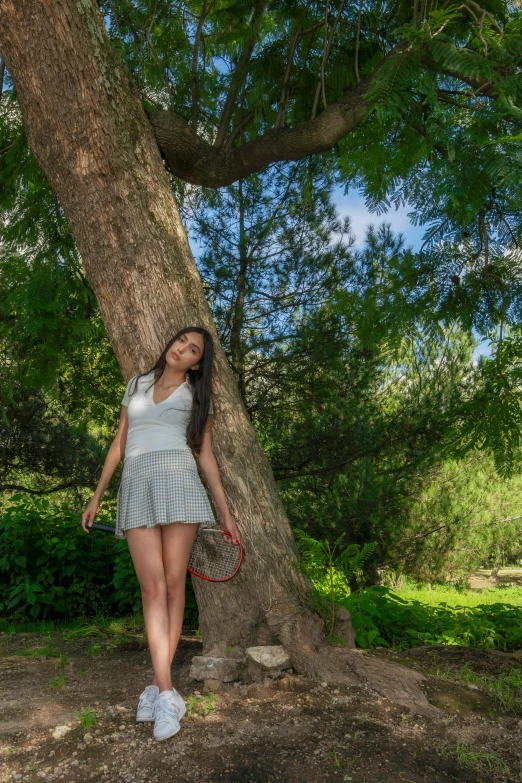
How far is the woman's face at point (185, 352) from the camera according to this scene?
3.59m

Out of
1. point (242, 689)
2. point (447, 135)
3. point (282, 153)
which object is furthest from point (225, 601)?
point (282, 153)

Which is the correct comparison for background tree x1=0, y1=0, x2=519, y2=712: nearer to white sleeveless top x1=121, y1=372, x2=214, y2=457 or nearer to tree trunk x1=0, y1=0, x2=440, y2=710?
tree trunk x1=0, y1=0, x2=440, y2=710

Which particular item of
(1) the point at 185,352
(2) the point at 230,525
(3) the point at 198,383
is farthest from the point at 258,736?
(1) the point at 185,352

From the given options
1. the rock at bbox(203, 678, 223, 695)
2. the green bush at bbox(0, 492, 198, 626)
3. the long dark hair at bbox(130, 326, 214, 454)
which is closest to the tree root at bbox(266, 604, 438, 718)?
the rock at bbox(203, 678, 223, 695)

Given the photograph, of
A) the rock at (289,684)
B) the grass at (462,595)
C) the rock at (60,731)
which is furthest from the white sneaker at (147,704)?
the grass at (462,595)

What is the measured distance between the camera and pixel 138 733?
9.89ft

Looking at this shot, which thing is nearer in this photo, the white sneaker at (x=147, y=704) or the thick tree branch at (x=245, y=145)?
the white sneaker at (x=147, y=704)

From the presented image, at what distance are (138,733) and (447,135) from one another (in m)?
3.32

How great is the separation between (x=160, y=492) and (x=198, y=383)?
0.65 metres

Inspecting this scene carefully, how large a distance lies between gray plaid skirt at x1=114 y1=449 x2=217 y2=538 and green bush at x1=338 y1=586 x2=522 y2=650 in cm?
183

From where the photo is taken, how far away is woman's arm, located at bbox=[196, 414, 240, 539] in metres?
3.52

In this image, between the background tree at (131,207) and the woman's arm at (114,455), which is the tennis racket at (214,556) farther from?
the woman's arm at (114,455)

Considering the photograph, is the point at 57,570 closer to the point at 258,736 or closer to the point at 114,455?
the point at 114,455

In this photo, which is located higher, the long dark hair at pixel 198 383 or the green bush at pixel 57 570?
the long dark hair at pixel 198 383
